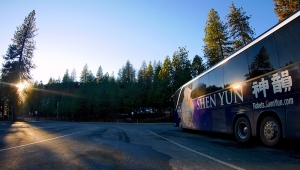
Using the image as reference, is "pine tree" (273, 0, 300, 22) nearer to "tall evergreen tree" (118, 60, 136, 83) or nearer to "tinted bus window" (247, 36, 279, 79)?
"tinted bus window" (247, 36, 279, 79)

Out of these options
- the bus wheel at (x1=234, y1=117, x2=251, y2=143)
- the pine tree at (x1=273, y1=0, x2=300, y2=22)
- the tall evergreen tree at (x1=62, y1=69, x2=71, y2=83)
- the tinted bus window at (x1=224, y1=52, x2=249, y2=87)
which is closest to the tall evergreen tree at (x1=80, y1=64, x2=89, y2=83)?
the tall evergreen tree at (x1=62, y1=69, x2=71, y2=83)

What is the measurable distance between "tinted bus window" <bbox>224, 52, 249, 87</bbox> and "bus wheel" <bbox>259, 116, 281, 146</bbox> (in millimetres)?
2086

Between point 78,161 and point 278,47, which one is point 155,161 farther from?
point 278,47

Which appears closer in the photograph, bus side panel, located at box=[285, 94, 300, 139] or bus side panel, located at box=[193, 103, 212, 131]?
bus side panel, located at box=[285, 94, 300, 139]

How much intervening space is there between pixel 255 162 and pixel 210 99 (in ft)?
21.9

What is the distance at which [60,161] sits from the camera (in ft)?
18.1

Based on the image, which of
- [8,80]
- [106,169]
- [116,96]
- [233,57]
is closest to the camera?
[106,169]

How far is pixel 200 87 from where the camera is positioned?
13.5 m

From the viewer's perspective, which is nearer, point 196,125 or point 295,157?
point 295,157

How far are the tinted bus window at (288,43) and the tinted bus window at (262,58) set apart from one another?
0.25 metres

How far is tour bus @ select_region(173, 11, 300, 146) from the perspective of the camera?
632cm

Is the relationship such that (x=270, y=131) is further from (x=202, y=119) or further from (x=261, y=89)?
(x=202, y=119)

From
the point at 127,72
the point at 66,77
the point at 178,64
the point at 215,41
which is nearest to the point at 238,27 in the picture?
the point at 215,41

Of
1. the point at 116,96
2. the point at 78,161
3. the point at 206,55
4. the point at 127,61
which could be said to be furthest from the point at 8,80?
the point at 127,61
